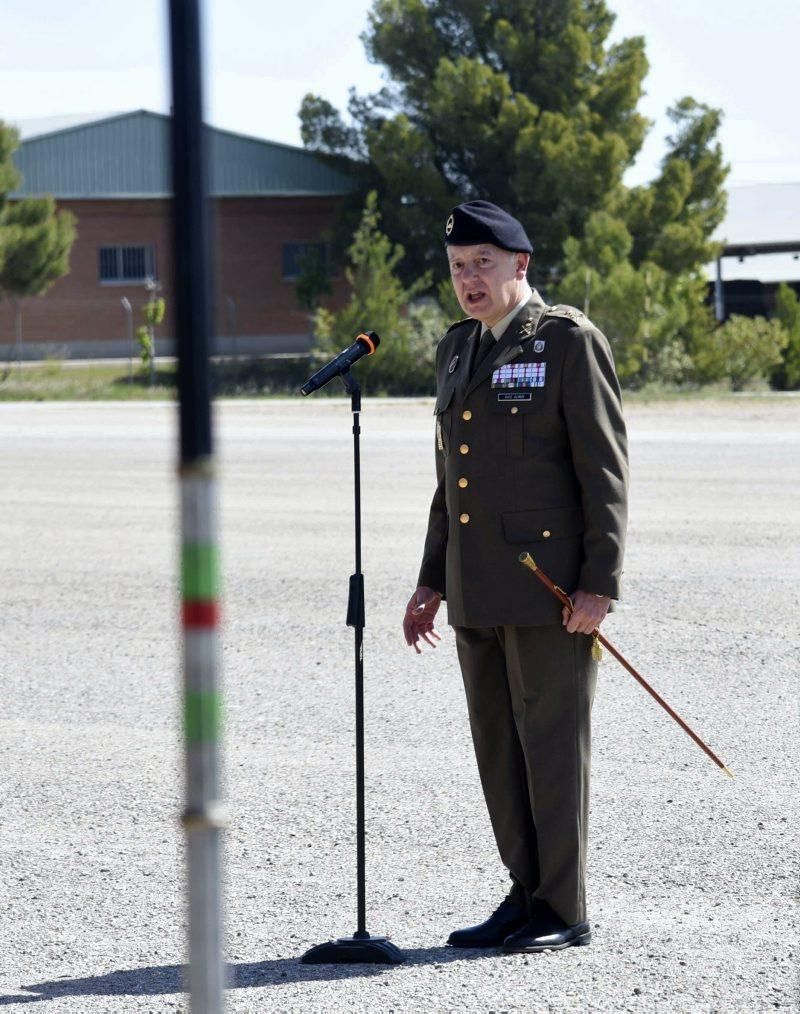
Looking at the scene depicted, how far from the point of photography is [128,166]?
160 ft

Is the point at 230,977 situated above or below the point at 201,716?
below

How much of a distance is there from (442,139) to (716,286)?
8.57 m

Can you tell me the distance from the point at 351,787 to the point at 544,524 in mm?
2004

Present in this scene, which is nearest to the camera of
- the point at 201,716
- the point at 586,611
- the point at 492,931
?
the point at 201,716

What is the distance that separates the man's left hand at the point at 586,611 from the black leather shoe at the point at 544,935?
29.4 inches

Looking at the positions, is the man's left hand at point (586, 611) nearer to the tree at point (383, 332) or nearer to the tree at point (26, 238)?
the tree at point (383, 332)

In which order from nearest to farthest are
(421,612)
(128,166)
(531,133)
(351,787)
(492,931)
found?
(492,931) → (421,612) → (351,787) → (531,133) → (128,166)

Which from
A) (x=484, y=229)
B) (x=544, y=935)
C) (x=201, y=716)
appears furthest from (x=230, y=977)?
(x=201, y=716)

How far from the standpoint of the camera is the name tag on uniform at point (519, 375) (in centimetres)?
398

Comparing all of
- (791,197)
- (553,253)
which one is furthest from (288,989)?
(791,197)

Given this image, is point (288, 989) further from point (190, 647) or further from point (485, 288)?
point (190, 647)

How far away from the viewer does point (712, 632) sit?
847 centimetres

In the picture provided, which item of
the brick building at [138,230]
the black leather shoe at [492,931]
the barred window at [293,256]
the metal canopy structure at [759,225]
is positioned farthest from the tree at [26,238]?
the black leather shoe at [492,931]

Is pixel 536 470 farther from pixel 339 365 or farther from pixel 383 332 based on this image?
pixel 383 332
